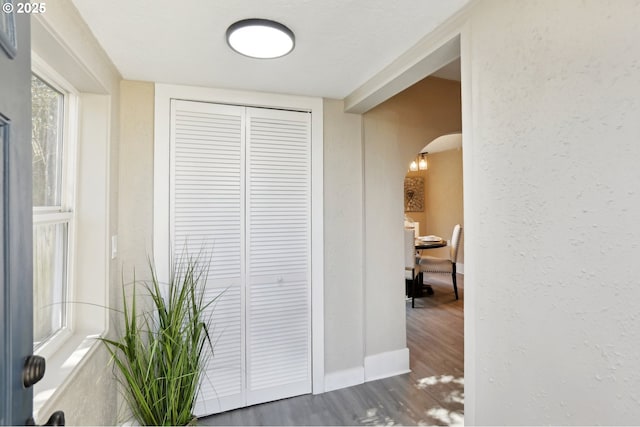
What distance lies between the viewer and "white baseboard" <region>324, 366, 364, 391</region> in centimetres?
244

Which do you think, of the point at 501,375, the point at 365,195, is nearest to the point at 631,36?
the point at 501,375

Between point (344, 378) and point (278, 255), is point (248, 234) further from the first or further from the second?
point (344, 378)

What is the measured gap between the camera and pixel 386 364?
2.63 meters

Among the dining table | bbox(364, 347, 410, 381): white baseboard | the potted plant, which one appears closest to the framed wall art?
the dining table

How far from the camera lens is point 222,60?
177cm

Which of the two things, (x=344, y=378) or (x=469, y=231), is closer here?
(x=469, y=231)

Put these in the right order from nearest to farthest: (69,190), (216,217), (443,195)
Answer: (69,190) → (216,217) → (443,195)

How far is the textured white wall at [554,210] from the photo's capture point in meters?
0.82

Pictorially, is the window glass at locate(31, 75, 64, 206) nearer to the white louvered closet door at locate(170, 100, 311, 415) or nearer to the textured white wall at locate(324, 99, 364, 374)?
the white louvered closet door at locate(170, 100, 311, 415)

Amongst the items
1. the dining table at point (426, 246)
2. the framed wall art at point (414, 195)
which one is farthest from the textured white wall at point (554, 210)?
the framed wall art at point (414, 195)

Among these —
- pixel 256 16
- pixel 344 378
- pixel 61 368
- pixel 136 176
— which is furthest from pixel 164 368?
pixel 256 16

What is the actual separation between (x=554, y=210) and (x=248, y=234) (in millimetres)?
1823

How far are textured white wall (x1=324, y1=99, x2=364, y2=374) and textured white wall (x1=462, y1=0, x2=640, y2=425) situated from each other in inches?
49.1

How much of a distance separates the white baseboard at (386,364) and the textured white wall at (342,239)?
4.1 inches
